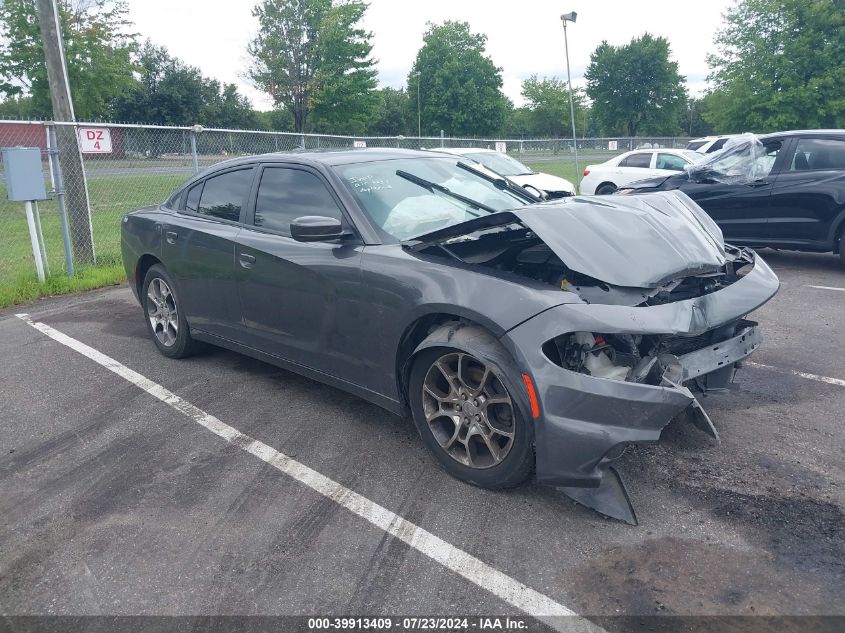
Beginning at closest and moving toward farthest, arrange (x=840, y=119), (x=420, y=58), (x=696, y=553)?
(x=696, y=553), (x=840, y=119), (x=420, y=58)

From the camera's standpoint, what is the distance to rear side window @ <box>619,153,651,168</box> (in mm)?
Result: 15211

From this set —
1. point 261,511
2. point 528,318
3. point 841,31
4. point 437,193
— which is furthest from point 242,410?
point 841,31

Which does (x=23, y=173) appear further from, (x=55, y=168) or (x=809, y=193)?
(x=809, y=193)

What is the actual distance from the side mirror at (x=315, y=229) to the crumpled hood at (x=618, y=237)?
455 mm

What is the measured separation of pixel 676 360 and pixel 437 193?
183 cm

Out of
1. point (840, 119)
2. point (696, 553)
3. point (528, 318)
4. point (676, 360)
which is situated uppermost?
point (840, 119)

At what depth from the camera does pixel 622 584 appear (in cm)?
252

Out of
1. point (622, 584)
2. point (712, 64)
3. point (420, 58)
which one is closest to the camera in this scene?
point (622, 584)

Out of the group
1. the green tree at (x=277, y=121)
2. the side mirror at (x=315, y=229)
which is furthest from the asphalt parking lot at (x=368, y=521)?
the green tree at (x=277, y=121)

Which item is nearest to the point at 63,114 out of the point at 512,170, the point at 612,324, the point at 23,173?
the point at 23,173

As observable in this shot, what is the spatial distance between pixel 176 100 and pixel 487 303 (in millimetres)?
53559

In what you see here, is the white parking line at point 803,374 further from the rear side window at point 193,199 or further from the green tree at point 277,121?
the green tree at point 277,121

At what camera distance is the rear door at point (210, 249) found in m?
4.56

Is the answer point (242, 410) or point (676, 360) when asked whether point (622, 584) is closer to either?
point (676, 360)
